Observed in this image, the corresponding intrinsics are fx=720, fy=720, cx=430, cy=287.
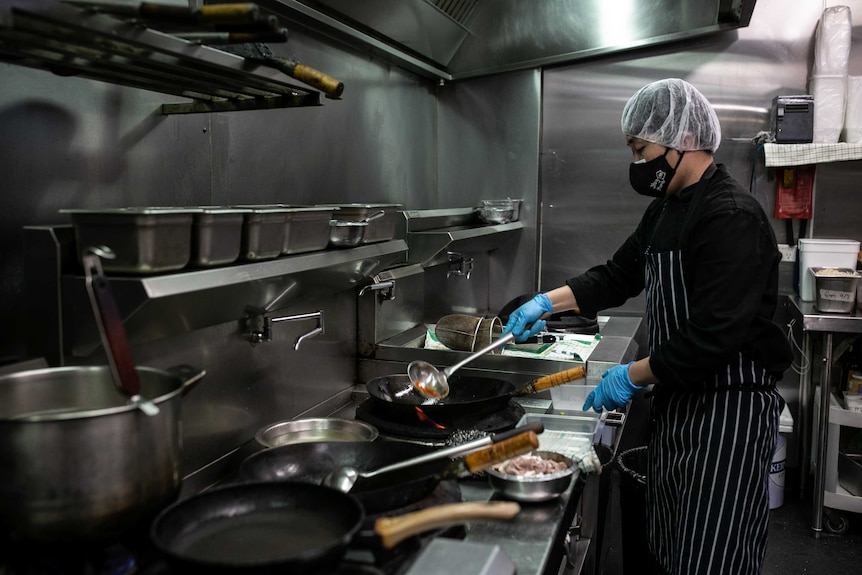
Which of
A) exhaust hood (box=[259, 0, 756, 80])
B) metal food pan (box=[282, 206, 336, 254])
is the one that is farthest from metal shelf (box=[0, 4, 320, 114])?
exhaust hood (box=[259, 0, 756, 80])

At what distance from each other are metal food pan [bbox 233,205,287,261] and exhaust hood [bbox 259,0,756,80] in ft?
5.28

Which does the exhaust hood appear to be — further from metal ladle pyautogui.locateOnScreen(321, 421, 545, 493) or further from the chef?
metal ladle pyautogui.locateOnScreen(321, 421, 545, 493)

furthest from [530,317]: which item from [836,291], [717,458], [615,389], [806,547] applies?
[806,547]

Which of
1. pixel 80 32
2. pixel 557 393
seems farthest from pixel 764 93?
pixel 80 32

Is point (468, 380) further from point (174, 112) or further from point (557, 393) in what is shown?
point (174, 112)

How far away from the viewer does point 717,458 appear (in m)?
2.03

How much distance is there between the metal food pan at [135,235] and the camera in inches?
51.5

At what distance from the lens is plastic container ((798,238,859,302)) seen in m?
3.54

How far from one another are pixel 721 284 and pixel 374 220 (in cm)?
98

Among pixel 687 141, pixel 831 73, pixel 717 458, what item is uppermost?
pixel 831 73

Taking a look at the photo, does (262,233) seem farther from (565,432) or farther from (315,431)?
(565,432)

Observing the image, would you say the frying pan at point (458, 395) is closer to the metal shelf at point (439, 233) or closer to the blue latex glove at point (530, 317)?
the blue latex glove at point (530, 317)

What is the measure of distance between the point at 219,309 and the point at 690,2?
9.40 ft

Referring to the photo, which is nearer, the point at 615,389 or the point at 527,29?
the point at 615,389
